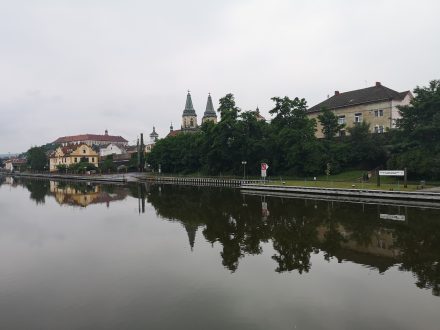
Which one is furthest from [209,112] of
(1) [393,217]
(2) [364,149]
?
(1) [393,217]

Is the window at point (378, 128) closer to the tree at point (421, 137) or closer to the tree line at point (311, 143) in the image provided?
the tree line at point (311, 143)

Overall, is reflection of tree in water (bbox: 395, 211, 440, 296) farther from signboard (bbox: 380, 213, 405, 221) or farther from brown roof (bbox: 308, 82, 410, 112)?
brown roof (bbox: 308, 82, 410, 112)

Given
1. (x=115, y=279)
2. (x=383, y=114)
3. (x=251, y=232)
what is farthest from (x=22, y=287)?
(x=383, y=114)

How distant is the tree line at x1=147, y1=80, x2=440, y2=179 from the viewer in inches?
1855

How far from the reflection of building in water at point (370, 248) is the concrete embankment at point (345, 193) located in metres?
14.4

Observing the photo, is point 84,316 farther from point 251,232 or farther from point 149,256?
point 251,232

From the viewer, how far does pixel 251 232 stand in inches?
1045

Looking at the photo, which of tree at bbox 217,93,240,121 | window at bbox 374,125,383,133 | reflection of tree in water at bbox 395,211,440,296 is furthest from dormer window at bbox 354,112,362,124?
reflection of tree in water at bbox 395,211,440,296

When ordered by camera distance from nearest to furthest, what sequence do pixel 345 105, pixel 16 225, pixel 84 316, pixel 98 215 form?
1. pixel 84 316
2. pixel 16 225
3. pixel 98 215
4. pixel 345 105

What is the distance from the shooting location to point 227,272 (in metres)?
17.8

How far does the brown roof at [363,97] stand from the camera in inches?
2547

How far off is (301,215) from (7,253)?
2257 centimetres

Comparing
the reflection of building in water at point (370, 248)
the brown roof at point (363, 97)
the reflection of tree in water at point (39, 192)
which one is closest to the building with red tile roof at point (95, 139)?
the reflection of tree in water at point (39, 192)

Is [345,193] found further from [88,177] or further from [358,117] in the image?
[88,177]
